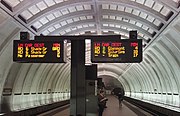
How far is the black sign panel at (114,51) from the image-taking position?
12547 millimetres

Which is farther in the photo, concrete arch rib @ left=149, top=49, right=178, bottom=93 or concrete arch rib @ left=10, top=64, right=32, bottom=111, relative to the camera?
concrete arch rib @ left=149, top=49, right=178, bottom=93

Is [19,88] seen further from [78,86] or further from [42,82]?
[78,86]

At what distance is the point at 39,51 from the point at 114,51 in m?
3.04

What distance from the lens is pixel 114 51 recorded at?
41.4 feet

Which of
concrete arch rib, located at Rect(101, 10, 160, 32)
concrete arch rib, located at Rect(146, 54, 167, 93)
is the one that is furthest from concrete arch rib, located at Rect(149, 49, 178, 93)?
concrete arch rib, located at Rect(101, 10, 160, 32)

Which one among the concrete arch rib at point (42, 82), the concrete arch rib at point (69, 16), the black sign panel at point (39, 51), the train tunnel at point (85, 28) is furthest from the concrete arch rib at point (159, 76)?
the black sign panel at point (39, 51)

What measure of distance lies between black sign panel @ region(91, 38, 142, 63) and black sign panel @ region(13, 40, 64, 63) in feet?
4.49

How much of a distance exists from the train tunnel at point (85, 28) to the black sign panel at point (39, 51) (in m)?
2.43

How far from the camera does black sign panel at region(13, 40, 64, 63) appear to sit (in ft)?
41.4

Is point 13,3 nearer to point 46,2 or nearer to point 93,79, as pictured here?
point 46,2

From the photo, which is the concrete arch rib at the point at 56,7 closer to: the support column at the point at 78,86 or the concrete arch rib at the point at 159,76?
the support column at the point at 78,86

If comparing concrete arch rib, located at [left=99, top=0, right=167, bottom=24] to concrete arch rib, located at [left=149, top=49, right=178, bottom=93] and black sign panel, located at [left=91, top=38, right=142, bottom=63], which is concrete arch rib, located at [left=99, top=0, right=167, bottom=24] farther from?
concrete arch rib, located at [left=149, top=49, right=178, bottom=93]

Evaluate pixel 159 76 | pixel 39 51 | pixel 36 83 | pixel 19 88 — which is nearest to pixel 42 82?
pixel 36 83

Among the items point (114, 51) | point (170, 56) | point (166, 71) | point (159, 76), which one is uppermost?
point (170, 56)
